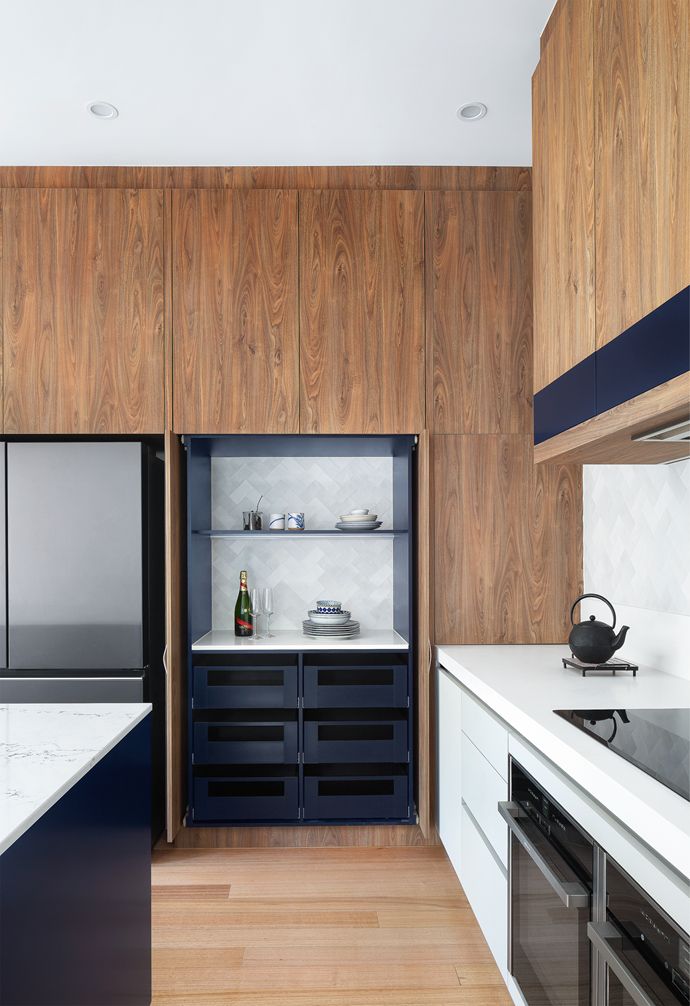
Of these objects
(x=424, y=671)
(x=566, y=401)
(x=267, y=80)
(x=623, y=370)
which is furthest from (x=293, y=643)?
(x=267, y=80)

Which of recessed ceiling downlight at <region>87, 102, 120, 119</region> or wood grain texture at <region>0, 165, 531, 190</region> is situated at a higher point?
recessed ceiling downlight at <region>87, 102, 120, 119</region>

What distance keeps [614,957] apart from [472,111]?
104 inches

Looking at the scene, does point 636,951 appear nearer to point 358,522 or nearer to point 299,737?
point 299,737

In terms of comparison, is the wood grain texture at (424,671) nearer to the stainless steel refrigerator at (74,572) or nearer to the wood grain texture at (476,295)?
the wood grain texture at (476,295)

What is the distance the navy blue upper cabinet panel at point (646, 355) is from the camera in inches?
54.1

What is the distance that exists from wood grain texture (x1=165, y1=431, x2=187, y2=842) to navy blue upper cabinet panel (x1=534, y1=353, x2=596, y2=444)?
1.47 m

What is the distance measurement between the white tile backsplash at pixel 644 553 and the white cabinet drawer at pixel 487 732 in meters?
0.62

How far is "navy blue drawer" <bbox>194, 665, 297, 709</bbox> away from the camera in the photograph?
302 cm

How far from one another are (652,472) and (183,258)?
2.01 m

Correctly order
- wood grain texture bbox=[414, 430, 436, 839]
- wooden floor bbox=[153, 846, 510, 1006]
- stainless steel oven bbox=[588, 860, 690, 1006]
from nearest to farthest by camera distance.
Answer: stainless steel oven bbox=[588, 860, 690, 1006] < wooden floor bbox=[153, 846, 510, 1006] < wood grain texture bbox=[414, 430, 436, 839]

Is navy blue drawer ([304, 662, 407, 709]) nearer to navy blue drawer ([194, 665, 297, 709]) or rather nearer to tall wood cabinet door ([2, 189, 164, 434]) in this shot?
navy blue drawer ([194, 665, 297, 709])

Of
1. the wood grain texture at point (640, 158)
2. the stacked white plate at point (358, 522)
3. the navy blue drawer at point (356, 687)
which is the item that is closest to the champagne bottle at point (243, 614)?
the navy blue drawer at point (356, 687)

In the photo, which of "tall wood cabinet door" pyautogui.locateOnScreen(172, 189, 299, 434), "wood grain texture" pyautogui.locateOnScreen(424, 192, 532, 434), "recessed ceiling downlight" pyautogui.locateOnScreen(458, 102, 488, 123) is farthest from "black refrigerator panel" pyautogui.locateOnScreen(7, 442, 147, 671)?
"recessed ceiling downlight" pyautogui.locateOnScreen(458, 102, 488, 123)

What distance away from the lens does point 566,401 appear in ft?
6.79
